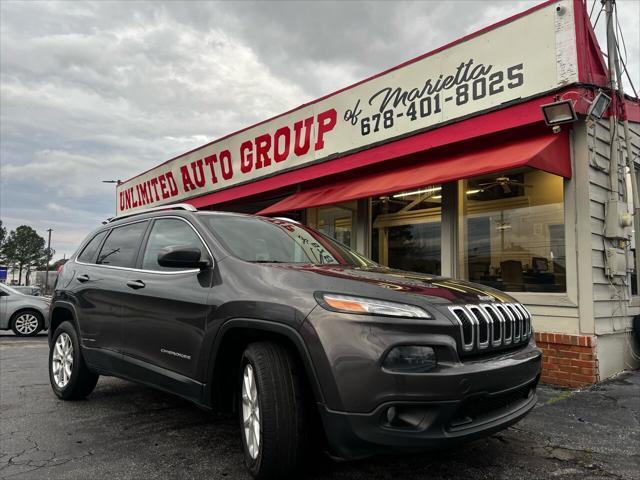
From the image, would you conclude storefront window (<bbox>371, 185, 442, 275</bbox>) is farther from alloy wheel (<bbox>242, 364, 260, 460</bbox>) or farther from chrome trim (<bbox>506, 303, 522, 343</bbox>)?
alloy wheel (<bbox>242, 364, 260, 460</bbox>)

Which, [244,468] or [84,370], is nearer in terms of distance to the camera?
[244,468]

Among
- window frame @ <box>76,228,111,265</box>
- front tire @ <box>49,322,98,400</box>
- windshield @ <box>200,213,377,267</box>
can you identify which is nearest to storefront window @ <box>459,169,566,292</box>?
windshield @ <box>200,213,377,267</box>

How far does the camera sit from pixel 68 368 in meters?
4.65

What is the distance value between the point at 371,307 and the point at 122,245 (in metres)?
2.75

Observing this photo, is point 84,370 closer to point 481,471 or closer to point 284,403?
point 284,403

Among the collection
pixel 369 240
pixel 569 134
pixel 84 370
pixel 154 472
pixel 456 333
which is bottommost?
pixel 154 472

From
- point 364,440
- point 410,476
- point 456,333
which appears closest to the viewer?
point 364,440

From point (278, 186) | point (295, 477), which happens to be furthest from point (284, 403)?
point (278, 186)

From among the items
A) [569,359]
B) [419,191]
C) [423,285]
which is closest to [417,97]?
[419,191]

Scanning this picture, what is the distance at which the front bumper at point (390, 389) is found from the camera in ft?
7.65

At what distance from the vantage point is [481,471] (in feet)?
9.60

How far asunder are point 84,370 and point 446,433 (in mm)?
3423

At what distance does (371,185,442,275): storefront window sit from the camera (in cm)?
730

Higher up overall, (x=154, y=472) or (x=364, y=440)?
(x=364, y=440)
